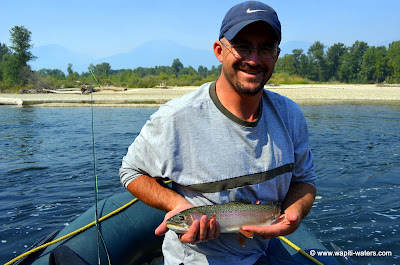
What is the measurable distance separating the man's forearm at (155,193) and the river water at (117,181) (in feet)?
10.3

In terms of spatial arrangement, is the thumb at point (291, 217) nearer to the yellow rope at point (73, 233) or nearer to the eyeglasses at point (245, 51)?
the eyeglasses at point (245, 51)

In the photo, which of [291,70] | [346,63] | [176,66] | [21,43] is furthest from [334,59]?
[21,43]

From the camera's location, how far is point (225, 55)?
2.33 m

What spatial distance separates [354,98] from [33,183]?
30.6 m

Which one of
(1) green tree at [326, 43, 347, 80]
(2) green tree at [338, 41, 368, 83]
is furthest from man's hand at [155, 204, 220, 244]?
(1) green tree at [326, 43, 347, 80]

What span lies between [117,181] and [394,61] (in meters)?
79.1

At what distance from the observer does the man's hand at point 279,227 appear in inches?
84.1

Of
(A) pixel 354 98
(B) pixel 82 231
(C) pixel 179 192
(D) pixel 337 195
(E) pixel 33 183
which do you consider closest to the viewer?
(C) pixel 179 192

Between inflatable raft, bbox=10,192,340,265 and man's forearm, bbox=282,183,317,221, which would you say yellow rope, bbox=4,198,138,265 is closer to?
inflatable raft, bbox=10,192,340,265

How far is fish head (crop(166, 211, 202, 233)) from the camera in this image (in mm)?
1953

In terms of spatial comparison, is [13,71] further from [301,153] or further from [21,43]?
[301,153]

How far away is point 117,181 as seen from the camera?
803 cm

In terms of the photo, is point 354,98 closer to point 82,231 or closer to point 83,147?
point 83,147

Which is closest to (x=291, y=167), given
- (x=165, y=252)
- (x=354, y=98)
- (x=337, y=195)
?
(x=165, y=252)
